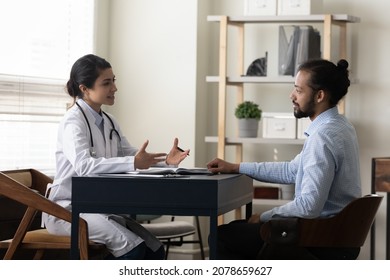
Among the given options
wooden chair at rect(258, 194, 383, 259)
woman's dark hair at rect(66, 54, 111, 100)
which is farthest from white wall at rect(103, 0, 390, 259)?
wooden chair at rect(258, 194, 383, 259)

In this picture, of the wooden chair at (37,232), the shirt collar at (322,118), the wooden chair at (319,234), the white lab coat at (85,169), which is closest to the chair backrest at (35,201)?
the wooden chair at (37,232)

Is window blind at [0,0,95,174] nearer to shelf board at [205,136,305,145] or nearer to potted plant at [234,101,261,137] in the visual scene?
shelf board at [205,136,305,145]

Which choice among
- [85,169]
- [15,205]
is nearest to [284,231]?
[85,169]

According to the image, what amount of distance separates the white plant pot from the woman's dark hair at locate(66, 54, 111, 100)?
186 centimetres

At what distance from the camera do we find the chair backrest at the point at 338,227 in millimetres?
3320

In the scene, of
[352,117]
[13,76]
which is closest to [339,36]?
[352,117]

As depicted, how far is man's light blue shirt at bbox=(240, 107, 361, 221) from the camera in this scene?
11.0 feet

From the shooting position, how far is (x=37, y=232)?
3.95 m

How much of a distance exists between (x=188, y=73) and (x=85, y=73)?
1955 mm

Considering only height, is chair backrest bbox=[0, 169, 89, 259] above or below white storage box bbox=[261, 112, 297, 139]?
below

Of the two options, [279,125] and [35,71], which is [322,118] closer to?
[279,125]

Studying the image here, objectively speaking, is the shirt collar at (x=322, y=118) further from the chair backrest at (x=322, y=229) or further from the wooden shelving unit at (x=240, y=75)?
the wooden shelving unit at (x=240, y=75)
